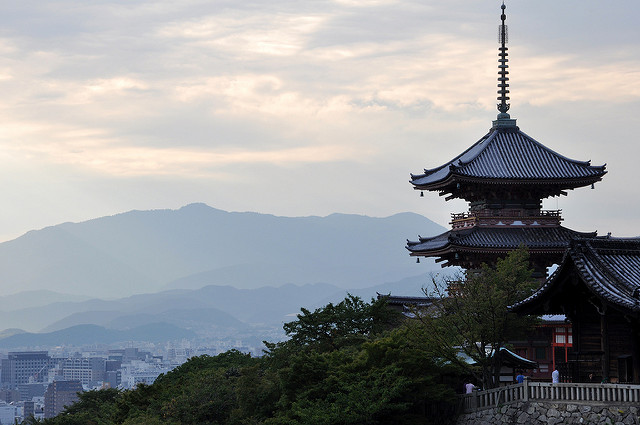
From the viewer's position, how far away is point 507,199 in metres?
47.2

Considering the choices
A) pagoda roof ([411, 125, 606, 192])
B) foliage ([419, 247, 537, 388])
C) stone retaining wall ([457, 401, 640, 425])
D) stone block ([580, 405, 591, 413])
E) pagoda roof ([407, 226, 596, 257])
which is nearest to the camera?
stone retaining wall ([457, 401, 640, 425])

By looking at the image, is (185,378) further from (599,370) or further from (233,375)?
(599,370)

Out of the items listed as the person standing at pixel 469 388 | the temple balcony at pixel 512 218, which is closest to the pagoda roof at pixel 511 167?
the temple balcony at pixel 512 218

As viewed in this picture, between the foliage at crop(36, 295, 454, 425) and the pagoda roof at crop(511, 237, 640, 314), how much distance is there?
447 centimetres

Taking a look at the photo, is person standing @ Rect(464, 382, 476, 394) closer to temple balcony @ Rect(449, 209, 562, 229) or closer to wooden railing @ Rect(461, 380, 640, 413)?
wooden railing @ Rect(461, 380, 640, 413)

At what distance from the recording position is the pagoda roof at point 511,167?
151ft

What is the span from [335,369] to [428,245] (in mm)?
15387

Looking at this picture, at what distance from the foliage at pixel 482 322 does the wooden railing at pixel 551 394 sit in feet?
4.37

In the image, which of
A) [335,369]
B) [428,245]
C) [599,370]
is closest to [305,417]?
[335,369]

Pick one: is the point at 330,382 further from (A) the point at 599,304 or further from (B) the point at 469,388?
(A) the point at 599,304

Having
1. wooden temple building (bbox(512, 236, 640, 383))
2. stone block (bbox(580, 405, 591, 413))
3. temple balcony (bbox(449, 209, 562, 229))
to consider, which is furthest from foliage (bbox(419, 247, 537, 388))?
temple balcony (bbox(449, 209, 562, 229))

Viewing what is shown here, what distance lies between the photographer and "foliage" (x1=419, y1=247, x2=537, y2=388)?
32.9 metres

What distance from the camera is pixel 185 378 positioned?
54.4m

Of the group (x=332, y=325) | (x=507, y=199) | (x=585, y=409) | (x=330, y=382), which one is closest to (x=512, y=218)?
(x=507, y=199)
